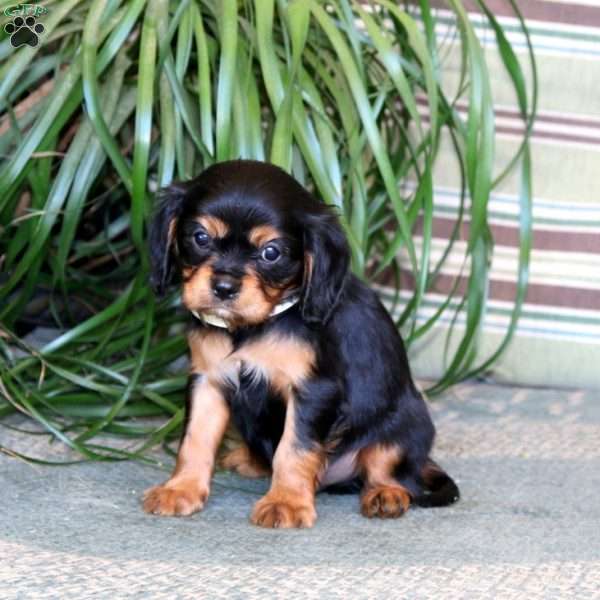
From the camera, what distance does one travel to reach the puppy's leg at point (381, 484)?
2.55m

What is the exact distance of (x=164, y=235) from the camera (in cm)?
257

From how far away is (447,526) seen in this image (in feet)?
8.20

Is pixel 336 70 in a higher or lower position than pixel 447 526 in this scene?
higher

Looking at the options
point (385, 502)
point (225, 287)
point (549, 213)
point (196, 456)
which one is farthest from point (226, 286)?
point (549, 213)

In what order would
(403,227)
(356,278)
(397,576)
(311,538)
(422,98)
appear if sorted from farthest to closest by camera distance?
(422,98) → (403,227) → (356,278) → (311,538) → (397,576)

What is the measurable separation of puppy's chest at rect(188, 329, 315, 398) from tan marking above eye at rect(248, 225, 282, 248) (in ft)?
0.68

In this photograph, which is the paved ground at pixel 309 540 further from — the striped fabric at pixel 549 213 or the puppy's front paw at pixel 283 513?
the striped fabric at pixel 549 213

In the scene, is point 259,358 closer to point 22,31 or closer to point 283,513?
point 283,513

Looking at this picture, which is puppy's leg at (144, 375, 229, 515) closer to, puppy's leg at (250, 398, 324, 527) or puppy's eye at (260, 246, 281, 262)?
puppy's leg at (250, 398, 324, 527)

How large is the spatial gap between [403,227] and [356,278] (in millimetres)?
303

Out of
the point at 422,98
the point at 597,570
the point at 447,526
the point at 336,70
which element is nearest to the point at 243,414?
the point at 447,526

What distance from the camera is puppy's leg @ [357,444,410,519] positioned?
2.55 metres

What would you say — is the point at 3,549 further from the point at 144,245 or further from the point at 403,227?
the point at 403,227

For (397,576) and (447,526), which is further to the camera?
(447,526)
